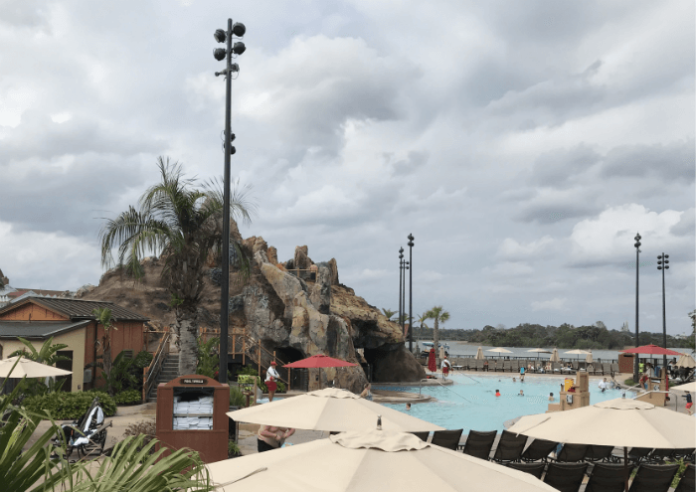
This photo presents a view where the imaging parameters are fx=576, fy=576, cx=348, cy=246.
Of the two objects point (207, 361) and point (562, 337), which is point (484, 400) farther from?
point (562, 337)

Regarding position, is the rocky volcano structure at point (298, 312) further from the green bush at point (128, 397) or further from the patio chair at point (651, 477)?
the patio chair at point (651, 477)

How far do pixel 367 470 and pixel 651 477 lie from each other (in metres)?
6.79

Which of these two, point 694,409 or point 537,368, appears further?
point 537,368

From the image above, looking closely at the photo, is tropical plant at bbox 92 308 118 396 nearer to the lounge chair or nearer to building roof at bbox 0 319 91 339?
building roof at bbox 0 319 91 339

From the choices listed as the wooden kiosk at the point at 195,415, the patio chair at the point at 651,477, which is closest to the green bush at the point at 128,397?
the wooden kiosk at the point at 195,415

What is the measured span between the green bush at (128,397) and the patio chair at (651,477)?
54.5ft

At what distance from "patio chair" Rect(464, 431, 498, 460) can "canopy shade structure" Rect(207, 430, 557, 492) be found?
721 centimetres

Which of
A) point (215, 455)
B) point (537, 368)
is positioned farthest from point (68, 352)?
point (537, 368)

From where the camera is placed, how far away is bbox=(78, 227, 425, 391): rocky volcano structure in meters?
27.7

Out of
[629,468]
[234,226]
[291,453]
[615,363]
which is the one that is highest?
[234,226]

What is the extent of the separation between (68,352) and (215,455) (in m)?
11.1

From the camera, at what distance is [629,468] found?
927 centimetres

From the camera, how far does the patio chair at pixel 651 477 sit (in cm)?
882

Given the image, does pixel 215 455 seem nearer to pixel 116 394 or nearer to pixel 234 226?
pixel 116 394
